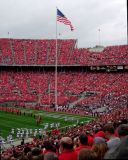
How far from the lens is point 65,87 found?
180 ft

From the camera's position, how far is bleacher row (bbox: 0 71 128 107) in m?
48.8

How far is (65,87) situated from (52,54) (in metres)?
10.1

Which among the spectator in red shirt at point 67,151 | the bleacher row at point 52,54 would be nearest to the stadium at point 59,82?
the bleacher row at point 52,54

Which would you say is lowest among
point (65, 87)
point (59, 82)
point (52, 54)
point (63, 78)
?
point (65, 87)

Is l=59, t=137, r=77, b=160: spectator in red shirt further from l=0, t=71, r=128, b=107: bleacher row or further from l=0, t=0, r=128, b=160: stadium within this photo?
l=0, t=71, r=128, b=107: bleacher row

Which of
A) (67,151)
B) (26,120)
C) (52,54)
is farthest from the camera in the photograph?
(52,54)

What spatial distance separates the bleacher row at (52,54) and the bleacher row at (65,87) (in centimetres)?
194

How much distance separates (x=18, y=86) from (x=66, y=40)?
1625 cm

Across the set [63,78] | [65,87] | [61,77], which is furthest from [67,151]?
[61,77]

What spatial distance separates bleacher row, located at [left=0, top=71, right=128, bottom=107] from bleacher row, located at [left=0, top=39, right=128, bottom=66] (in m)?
1.94

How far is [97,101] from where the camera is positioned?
47.0 metres

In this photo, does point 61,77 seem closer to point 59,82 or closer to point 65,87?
point 59,82

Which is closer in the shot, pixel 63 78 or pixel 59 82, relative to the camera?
pixel 59 82

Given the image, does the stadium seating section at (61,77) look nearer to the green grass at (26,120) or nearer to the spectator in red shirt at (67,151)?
the green grass at (26,120)
